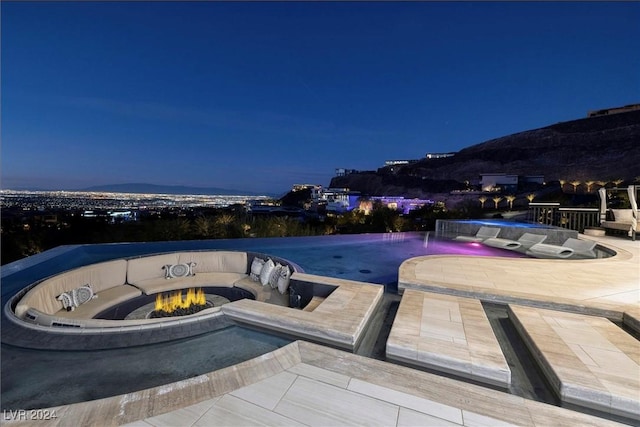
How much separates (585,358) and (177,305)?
195 inches

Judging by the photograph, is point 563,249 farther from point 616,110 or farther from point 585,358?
point 616,110

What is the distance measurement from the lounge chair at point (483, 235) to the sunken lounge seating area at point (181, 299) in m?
6.24

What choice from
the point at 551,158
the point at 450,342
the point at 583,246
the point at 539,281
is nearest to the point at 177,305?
the point at 450,342

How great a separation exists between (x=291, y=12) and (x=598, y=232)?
769 inches

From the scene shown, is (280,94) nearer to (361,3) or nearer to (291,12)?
(291,12)

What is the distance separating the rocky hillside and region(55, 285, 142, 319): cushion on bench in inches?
1736

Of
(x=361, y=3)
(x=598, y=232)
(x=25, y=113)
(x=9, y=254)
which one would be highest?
(x=361, y=3)

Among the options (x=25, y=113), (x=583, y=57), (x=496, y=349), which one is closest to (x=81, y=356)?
(x=496, y=349)

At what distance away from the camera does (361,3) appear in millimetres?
15938

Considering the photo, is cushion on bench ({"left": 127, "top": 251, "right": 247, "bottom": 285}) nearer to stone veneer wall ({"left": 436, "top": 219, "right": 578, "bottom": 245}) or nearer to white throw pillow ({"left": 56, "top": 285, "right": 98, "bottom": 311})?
white throw pillow ({"left": 56, "top": 285, "right": 98, "bottom": 311})

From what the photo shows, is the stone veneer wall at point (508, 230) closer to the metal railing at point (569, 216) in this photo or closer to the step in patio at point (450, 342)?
the metal railing at point (569, 216)

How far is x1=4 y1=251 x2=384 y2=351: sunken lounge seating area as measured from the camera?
2645 mm

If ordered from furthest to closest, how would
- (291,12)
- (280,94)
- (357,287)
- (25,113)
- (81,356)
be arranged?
(280,94), (291,12), (25,113), (357,287), (81,356)

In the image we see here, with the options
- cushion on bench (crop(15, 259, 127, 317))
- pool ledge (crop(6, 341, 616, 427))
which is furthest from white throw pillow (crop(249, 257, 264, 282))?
pool ledge (crop(6, 341, 616, 427))
